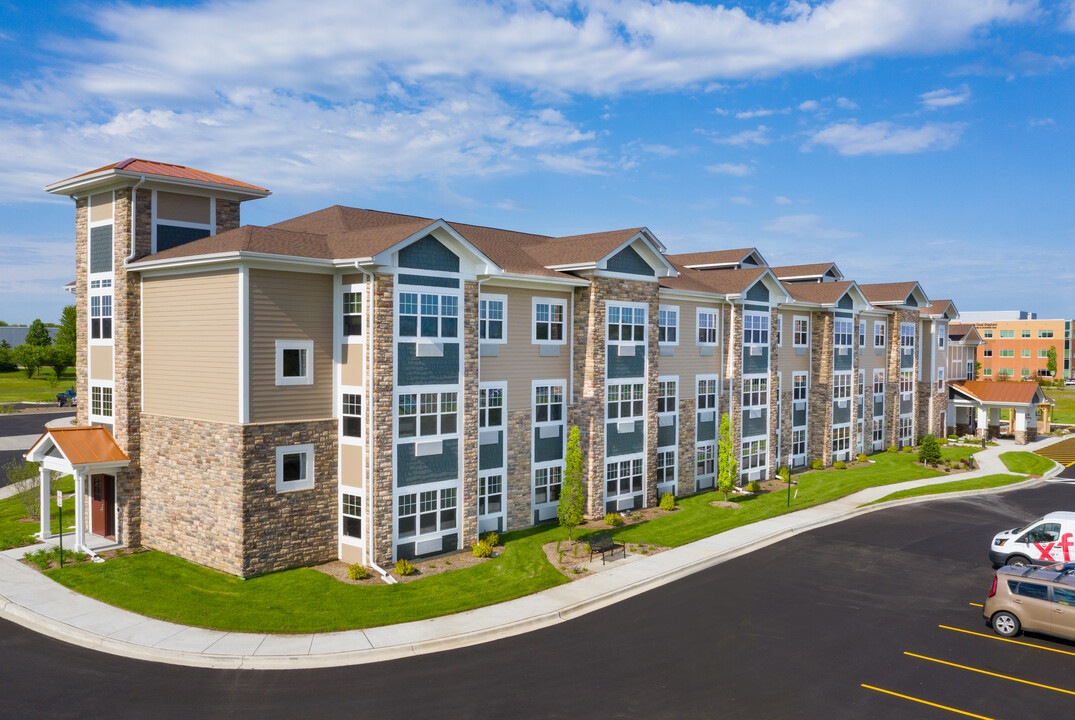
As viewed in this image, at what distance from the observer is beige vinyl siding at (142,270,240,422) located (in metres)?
22.2

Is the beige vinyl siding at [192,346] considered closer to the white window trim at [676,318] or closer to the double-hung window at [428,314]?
the double-hung window at [428,314]

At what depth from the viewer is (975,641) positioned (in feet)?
60.5

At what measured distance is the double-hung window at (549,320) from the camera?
95.3 ft

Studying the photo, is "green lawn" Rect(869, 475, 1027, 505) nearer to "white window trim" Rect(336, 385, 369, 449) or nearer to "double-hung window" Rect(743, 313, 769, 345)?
"double-hung window" Rect(743, 313, 769, 345)

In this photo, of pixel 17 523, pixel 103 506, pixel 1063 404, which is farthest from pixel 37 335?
pixel 1063 404

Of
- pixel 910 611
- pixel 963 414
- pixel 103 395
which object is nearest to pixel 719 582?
pixel 910 611

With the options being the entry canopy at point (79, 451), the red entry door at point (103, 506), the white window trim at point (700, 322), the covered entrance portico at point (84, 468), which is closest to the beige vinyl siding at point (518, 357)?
the white window trim at point (700, 322)

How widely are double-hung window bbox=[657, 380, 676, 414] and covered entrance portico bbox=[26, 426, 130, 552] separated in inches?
886

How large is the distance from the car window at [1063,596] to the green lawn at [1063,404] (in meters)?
69.1

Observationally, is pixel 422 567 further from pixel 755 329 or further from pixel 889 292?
pixel 889 292

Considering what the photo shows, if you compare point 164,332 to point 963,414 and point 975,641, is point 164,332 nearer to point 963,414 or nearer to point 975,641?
point 975,641

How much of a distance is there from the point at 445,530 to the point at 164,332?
1207cm

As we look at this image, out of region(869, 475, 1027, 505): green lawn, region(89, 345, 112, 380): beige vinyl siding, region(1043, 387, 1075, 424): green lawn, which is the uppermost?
region(89, 345, 112, 380): beige vinyl siding

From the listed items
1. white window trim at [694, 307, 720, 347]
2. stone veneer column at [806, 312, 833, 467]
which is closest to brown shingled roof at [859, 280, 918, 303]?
stone veneer column at [806, 312, 833, 467]
